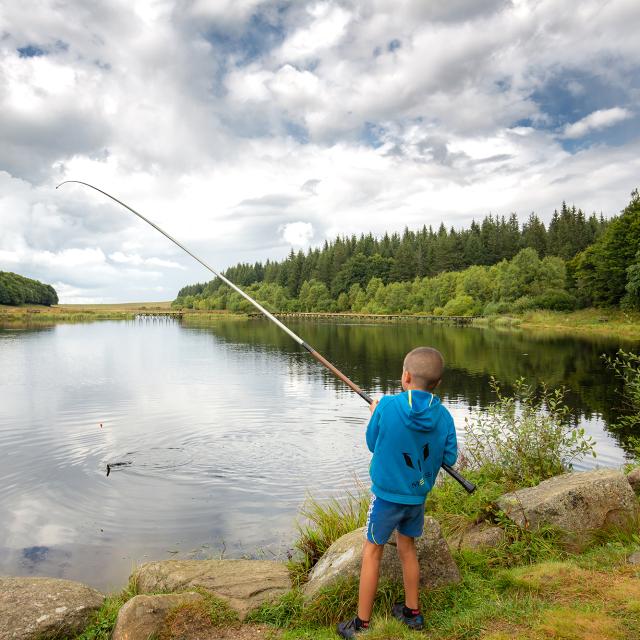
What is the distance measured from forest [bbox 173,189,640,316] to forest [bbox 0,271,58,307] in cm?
5095

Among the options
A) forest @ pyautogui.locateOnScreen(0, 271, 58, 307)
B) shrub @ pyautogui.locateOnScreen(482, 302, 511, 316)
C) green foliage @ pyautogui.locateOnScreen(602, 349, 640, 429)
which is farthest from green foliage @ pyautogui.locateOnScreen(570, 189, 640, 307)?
forest @ pyautogui.locateOnScreen(0, 271, 58, 307)

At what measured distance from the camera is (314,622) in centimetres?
494

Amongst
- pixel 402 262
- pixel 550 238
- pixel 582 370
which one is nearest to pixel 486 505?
pixel 582 370

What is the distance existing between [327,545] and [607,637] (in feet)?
11.6

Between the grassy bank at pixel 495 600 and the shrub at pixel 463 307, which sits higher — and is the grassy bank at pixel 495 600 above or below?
below

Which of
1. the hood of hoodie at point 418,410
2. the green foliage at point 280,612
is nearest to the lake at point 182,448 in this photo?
the green foliage at point 280,612

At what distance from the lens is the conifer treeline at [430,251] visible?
4727 inches

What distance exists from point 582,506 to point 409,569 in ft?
8.81

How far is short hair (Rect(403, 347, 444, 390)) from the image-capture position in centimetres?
438

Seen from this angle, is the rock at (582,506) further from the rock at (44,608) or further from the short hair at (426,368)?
the rock at (44,608)

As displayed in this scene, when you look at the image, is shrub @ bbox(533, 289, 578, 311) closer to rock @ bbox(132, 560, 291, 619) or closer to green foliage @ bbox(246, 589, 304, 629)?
rock @ bbox(132, 560, 291, 619)

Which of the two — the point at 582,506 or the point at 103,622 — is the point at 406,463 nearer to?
the point at 582,506

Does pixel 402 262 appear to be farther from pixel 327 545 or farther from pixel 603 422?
pixel 327 545

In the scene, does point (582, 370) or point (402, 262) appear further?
point (402, 262)
